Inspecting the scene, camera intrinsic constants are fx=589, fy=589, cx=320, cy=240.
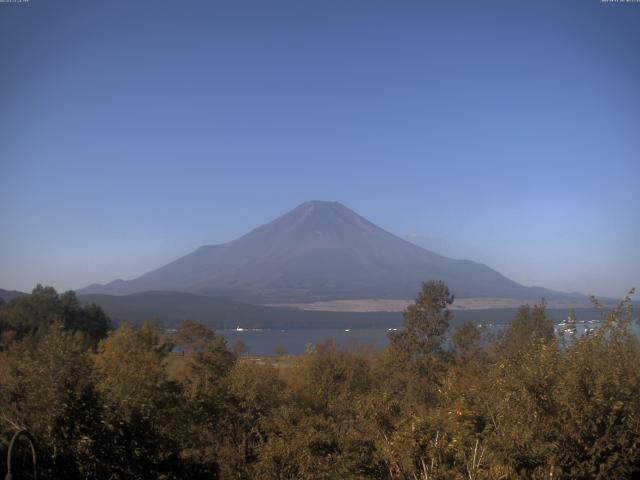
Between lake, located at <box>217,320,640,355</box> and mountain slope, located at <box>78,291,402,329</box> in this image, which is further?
mountain slope, located at <box>78,291,402,329</box>

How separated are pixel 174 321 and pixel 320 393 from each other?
267ft

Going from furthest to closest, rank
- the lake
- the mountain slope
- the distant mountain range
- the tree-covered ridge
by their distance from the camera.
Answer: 1. the mountain slope
2. the distant mountain range
3. the lake
4. the tree-covered ridge

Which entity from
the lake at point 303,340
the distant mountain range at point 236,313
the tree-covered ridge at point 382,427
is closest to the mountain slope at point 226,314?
the distant mountain range at point 236,313

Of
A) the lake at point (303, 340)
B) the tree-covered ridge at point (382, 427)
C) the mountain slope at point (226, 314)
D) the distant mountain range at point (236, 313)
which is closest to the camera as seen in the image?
the tree-covered ridge at point (382, 427)

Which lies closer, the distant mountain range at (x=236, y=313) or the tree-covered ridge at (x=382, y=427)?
the tree-covered ridge at (x=382, y=427)

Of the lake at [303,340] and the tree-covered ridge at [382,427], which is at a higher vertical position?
the tree-covered ridge at [382,427]

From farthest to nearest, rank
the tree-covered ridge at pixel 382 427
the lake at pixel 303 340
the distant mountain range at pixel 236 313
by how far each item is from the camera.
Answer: the distant mountain range at pixel 236 313
the lake at pixel 303 340
the tree-covered ridge at pixel 382 427

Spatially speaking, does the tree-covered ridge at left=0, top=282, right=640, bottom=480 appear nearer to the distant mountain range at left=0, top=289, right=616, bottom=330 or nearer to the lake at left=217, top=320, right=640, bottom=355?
the lake at left=217, top=320, right=640, bottom=355

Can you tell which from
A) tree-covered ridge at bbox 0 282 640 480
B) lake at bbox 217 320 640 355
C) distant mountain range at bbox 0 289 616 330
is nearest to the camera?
tree-covered ridge at bbox 0 282 640 480

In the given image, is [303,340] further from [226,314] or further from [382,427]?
[382,427]

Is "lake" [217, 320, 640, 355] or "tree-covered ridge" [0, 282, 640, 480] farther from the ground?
"tree-covered ridge" [0, 282, 640, 480]

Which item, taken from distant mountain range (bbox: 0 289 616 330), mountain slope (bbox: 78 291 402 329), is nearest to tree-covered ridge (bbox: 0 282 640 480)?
distant mountain range (bbox: 0 289 616 330)

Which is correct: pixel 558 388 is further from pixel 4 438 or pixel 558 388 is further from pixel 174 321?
pixel 174 321

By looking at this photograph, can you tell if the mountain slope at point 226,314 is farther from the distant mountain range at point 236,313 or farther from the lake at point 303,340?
the lake at point 303,340
